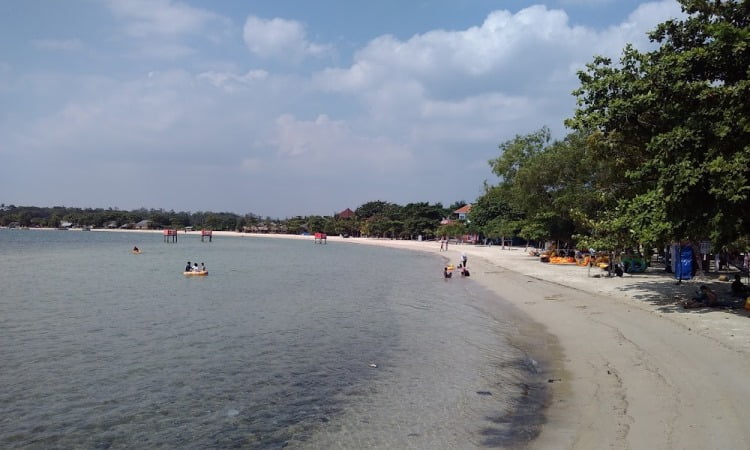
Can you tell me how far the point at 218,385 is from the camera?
10242mm

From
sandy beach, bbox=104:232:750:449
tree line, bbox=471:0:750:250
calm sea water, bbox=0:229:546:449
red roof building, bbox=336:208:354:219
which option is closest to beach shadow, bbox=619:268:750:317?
sandy beach, bbox=104:232:750:449

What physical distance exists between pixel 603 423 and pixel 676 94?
10088mm

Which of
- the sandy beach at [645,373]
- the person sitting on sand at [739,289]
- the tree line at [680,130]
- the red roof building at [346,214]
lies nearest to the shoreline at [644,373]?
the sandy beach at [645,373]

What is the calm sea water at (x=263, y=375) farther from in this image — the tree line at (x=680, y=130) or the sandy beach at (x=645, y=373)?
the tree line at (x=680, y=130)

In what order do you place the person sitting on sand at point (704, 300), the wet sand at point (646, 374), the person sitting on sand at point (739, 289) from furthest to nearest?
the person sitting on sand at point (739, 289) → the person sitting on sand at point (704, 300) → the wet sand at point (646, 374)

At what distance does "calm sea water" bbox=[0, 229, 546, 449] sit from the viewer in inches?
306

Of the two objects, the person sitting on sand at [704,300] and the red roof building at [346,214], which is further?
the red roof building at [346,214]

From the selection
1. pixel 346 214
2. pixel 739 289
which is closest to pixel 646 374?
pixel 739 289

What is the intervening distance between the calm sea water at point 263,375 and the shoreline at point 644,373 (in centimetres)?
69

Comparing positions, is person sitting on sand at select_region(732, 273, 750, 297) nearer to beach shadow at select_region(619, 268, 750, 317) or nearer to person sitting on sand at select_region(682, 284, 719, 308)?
beach shadow at select_region(619, 268, 750, 317)

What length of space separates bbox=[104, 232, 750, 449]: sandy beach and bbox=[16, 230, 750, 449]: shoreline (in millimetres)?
13

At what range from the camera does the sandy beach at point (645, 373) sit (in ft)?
21.9

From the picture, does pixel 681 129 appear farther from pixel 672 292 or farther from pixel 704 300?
pixel 672 292

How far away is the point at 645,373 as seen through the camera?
948 centimetres
